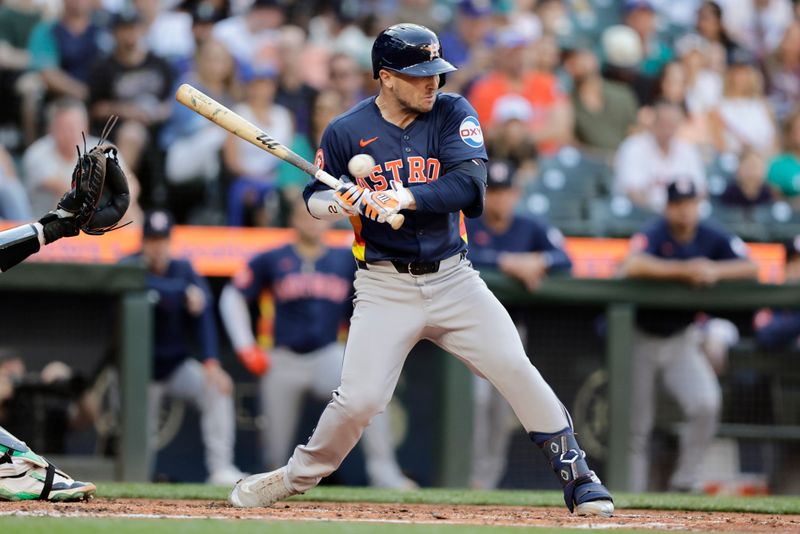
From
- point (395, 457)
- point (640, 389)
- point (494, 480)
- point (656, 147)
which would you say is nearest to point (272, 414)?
point (395, 457)

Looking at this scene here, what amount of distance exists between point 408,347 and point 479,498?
140 centimetres


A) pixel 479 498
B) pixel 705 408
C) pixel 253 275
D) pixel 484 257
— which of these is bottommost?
pixel 479 498

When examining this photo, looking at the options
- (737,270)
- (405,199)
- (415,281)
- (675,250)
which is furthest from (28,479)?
(737,270)

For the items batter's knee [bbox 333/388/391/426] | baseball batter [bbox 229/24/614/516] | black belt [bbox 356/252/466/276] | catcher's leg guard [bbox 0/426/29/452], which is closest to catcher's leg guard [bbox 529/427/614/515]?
baseball batter [bbox 229/24/614/516]

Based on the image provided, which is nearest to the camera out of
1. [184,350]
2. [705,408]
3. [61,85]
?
[705,408]

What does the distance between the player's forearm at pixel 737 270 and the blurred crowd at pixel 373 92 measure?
3.67 ft

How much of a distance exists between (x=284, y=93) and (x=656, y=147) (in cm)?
276

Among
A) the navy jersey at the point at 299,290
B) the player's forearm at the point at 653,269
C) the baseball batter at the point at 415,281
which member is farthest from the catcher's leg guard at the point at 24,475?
the player's forearm at the point at 653,269

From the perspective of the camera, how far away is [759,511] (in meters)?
5.67

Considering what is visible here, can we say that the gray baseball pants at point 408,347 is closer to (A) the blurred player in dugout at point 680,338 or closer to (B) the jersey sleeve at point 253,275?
(A) the blurred player in dugout at point 680,338

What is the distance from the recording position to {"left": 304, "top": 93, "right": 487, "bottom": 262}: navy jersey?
4.88 m

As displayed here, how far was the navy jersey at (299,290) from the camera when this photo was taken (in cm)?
779

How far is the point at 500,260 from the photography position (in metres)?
7.61

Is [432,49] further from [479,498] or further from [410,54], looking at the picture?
[479,498]
